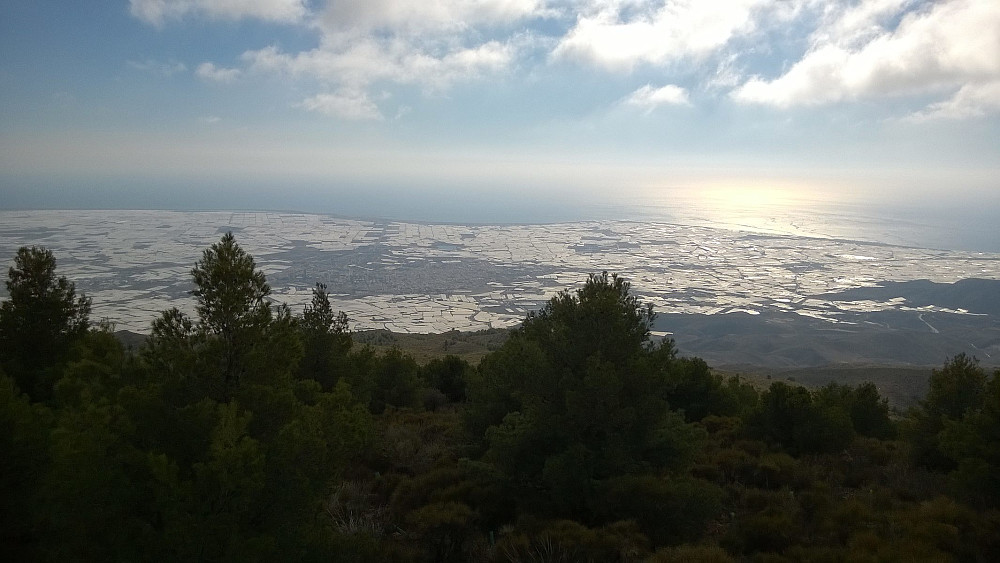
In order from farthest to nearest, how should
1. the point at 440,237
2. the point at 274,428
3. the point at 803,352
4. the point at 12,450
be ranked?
the point at 440,237 < the point at 803,352 < the point at 12,450 < the point at 274,428

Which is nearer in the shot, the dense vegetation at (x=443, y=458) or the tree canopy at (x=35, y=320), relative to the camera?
the dense vegetation at (x=443, y=458)

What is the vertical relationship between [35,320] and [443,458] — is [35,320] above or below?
above

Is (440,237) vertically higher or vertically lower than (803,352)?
higher

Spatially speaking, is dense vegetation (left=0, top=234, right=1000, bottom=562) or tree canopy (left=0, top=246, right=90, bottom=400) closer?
dense vegetation (left=0, top=234, right=1000, bottom=562)

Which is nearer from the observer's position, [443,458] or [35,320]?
[35,320]

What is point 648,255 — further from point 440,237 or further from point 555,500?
point 555,500

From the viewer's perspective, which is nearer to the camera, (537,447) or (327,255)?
(537,447)

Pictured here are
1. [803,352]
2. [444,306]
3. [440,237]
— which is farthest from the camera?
[440,237]

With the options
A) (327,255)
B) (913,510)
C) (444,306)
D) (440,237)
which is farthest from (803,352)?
(440,237)
